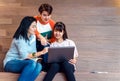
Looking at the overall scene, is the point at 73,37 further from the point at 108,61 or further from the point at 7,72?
the point at 7,72

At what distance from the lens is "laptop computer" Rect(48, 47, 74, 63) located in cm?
192

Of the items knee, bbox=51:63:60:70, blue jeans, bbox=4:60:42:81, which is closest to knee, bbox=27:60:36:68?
blue jeans, bbox=4:60:42:81

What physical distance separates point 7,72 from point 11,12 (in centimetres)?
88

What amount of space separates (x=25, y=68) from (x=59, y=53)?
0.67ft

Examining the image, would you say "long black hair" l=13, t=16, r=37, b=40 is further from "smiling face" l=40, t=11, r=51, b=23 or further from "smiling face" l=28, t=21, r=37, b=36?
"smiling face" l=40, t=11, r=51, b=23

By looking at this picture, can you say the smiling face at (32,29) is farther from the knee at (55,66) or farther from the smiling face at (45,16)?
the knee at (55,66)

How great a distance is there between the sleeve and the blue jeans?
41 mm

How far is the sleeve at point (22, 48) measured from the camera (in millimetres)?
1939

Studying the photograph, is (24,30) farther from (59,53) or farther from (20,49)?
(59,53)

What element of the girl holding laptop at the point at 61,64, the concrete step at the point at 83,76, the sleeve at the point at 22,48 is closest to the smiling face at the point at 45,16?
the girl holding laptop at the point at 61,64

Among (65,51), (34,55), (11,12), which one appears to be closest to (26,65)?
(34,55)

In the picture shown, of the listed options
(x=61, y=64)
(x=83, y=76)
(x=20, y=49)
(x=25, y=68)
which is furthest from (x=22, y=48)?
(x=83, y=76)

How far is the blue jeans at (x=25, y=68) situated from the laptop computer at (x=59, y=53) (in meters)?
0.08

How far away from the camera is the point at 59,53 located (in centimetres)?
194
